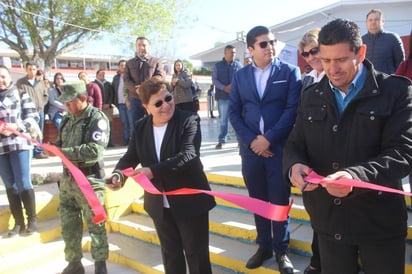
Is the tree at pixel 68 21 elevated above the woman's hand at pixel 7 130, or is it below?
above

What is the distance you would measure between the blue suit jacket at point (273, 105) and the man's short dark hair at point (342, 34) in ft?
4.47

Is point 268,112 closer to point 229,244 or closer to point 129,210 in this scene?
point 229,244

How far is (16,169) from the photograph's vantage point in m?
4.20

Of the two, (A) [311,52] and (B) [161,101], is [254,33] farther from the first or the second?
(B) [161,101]

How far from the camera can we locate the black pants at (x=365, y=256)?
1.80 m

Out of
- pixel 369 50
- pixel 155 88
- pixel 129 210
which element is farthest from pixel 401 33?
pixel 155 88

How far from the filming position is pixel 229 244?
398 centimetres

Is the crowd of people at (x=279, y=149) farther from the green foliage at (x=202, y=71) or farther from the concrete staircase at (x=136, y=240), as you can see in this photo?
the green foliage at (x=202, y=71)

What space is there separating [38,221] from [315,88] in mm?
4457

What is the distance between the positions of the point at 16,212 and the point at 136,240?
4.89 ft

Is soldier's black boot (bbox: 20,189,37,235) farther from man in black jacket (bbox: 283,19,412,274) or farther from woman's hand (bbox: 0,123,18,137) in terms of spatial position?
man in black jacket (bbox: 283,19,412,274)

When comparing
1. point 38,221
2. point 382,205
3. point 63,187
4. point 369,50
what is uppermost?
point 369,50

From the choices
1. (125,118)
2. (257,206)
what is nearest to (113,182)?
(257,206)

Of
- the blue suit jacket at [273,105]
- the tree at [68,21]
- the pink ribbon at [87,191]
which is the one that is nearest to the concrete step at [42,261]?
the pink ribbon at [87,191]
